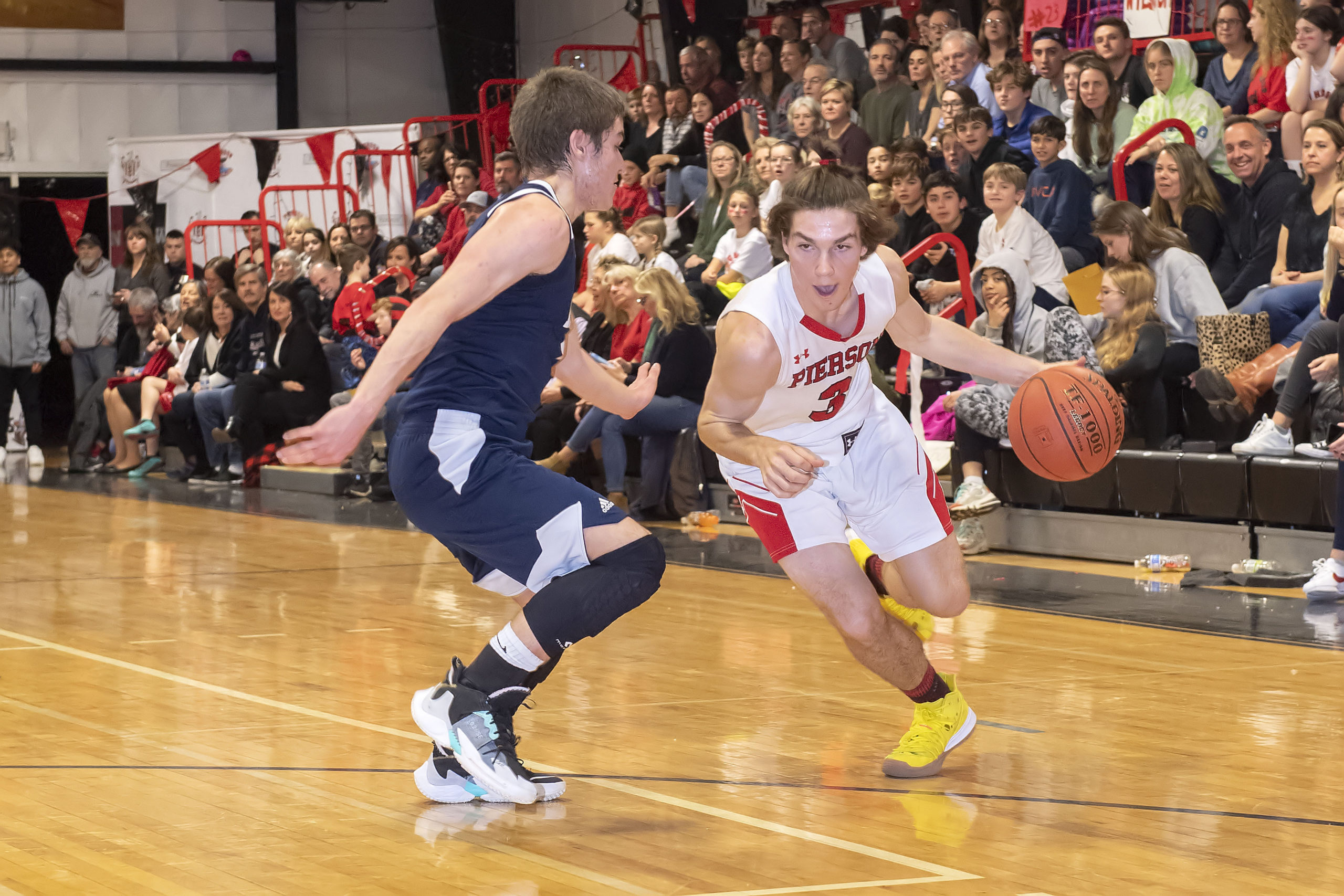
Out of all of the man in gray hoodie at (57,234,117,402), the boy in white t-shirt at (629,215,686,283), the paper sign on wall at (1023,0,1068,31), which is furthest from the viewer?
the man in gray hoodie at (57,234,117,402)

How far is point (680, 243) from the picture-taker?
1169 cm

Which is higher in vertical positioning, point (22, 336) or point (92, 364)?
point (22, 336)

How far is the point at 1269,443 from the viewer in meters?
6.82

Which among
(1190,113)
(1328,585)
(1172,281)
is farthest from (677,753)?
(1190,113)

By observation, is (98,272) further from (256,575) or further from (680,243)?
(256,575)

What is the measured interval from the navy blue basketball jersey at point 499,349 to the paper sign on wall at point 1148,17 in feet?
27.2

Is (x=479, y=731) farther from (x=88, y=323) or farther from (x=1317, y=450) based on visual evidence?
(x=88, y=323)

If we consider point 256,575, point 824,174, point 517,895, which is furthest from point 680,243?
point 517,895

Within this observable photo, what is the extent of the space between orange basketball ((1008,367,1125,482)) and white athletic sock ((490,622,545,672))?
1.67 meters

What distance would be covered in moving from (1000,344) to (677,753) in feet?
13.4

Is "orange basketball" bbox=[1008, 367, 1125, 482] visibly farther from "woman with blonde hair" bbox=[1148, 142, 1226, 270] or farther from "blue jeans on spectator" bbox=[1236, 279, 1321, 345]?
"woman with blonde hair" bbox=[1148, 142, 1226, 270]

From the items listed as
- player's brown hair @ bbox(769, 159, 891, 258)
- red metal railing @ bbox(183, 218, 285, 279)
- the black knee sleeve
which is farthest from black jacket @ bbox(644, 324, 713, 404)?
red metal railing @ bbox(183, 218, 285, 279)

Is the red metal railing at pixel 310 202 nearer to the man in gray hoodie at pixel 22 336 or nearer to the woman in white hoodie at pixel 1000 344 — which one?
the man in gray hoodie at pixel 22 336

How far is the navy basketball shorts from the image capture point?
3.32m
